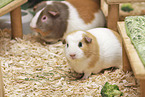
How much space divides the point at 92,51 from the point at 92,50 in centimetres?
1

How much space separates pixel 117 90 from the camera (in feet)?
8.28

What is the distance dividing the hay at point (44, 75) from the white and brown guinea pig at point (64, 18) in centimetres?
27

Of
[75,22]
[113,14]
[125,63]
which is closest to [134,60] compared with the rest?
[125,63]

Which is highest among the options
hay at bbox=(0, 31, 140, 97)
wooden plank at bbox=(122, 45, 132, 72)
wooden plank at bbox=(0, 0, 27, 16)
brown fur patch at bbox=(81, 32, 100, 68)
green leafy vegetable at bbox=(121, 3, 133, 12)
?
wooden plank at bbox=(0, 0, 27, 16)

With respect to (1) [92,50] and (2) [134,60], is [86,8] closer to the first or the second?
(1) [92,50]

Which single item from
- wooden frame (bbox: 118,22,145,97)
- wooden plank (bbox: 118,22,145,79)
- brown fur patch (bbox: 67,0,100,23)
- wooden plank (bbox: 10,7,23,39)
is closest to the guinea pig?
wooden frame (bbox: 118,22,145,97)

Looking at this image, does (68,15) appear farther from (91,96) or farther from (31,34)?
(91,96)

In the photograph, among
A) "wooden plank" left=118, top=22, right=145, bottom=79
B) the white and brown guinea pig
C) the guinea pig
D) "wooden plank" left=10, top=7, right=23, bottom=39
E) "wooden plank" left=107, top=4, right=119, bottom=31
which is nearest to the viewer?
"wooden plank" left=118, top=22, right=145, bottom=79

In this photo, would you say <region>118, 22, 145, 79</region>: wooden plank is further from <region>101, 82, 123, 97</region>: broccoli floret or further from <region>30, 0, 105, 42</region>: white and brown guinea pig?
<region>30, 0, 105, 42</region>: white and brown guinea pig

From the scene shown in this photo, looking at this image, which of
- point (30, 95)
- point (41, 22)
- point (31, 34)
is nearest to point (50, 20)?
point (41, 22)

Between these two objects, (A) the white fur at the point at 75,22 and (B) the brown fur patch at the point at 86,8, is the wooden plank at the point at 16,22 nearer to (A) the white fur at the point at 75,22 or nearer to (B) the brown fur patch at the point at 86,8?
(A) the white fur at the point at 75,22

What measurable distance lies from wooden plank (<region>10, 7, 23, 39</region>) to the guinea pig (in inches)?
63.4

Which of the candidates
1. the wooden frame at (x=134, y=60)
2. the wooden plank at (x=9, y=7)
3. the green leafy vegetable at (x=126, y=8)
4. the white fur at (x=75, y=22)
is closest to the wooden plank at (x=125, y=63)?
the wooden frame at (x=134, y=60)

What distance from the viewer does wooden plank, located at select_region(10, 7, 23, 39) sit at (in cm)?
447
